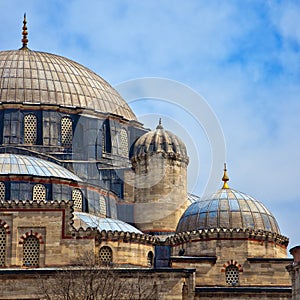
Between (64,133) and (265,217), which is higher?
(64,133)

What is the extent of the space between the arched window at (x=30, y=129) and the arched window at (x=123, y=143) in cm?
535

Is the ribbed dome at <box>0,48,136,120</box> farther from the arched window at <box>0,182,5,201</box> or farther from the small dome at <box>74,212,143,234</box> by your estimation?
the arched window at <box>0,182,5,201</box>

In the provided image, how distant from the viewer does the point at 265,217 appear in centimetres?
5444

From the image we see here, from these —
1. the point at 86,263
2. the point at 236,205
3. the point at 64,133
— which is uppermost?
the point at 64,133

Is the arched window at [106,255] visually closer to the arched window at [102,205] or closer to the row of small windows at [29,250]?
the row of small windows at [29,250]

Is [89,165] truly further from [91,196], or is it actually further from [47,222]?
[47,222]

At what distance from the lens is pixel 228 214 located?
53.8 m

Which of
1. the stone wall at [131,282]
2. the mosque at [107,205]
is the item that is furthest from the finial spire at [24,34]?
the stone wall at [131,282]

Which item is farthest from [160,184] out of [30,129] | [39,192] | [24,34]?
[24,34]

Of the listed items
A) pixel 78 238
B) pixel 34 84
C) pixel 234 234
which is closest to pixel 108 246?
pixel 78 238

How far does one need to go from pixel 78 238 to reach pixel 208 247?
6.77 m

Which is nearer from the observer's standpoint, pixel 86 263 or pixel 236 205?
pixel 86 263

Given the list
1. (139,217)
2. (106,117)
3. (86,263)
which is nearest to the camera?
(86,263)

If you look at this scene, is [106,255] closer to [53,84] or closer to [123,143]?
[123,143]
